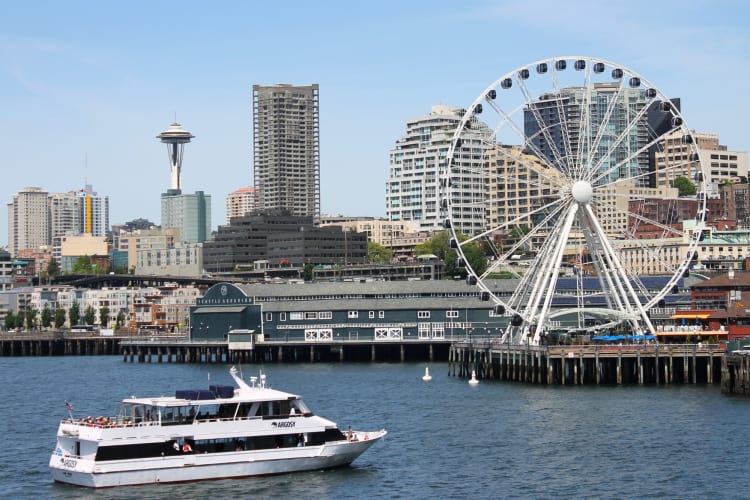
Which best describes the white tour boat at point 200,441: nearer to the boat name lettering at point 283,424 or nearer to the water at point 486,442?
the boat name lettering at point 283,424

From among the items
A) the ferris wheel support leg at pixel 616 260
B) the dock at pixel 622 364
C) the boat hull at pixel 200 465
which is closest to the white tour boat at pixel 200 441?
the boat hull at pixel 200 465

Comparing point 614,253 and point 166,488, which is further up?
point 614,253

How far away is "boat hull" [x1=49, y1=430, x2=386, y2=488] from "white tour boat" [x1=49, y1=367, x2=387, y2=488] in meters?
0.04

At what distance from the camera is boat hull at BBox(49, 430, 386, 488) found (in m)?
62.7

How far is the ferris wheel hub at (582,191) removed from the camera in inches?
4400

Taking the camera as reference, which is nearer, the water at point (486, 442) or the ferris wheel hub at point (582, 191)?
the water at point (486, 442)

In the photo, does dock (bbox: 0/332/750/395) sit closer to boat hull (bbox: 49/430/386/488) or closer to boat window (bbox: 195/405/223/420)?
boat hull (bbox: 49/430/386/488)

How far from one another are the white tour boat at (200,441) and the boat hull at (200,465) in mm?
43

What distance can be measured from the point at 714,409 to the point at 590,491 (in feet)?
87.6

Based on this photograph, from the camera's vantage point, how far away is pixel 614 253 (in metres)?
114

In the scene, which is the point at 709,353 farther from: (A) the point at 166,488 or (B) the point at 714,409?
(A) the point at 166,488

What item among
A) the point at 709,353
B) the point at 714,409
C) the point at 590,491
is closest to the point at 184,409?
the point at 590,491

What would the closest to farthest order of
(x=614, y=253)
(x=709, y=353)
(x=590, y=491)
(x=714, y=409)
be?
(x=590, y=491)
(x=714, y=409)
(x=709, y=353)
(x=614, y=253)

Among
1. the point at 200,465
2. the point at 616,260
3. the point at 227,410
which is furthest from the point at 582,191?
the point at 200,465
